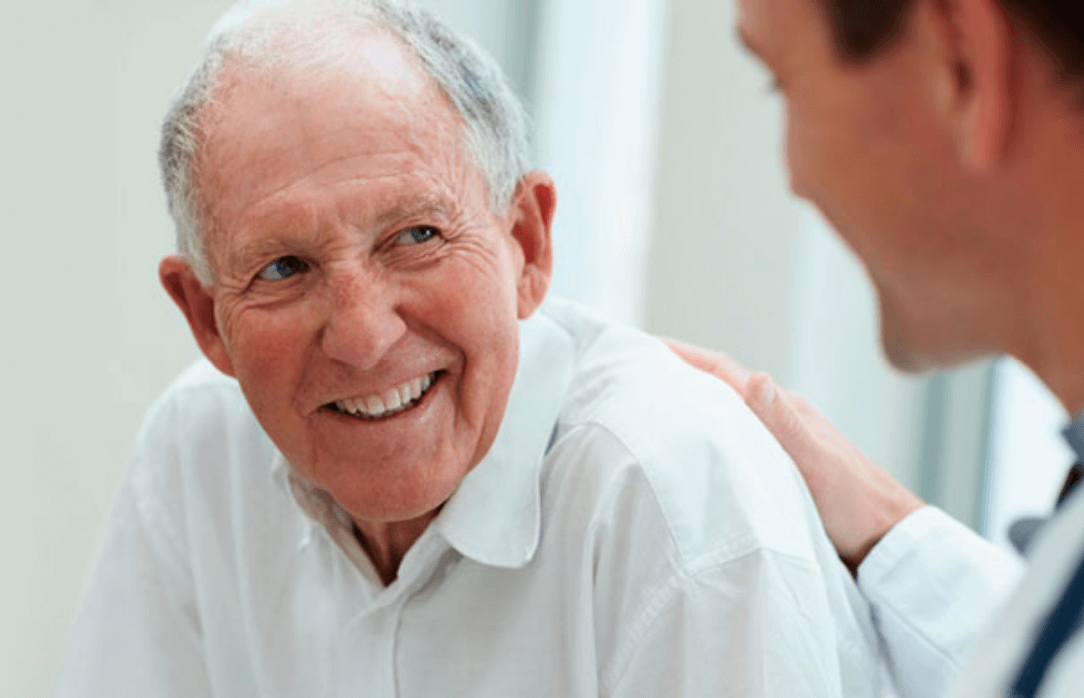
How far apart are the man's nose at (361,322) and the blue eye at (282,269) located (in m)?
0.07

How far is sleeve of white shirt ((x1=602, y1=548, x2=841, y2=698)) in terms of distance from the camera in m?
1.35

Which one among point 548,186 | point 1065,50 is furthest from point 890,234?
point 548,186

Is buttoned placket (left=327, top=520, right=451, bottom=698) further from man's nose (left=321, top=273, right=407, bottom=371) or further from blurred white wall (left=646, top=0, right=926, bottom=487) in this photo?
blurred white wall (left=646, top=0, right=926, bottom=487)

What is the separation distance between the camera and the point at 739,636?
136cm

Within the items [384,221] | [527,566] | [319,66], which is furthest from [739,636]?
[319,66]

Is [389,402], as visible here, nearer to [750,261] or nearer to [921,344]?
[921,344]

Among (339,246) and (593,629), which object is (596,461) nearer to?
(593,629)

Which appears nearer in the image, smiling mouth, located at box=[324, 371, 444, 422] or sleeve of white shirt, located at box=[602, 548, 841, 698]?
sleeve of white shirt, located at box=[602, 548, 841, 698]

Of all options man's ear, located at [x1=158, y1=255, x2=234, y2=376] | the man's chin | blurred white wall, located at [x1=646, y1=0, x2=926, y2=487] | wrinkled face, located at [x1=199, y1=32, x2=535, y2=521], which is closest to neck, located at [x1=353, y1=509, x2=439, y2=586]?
wrinkled face, located at [x1=199, y1=32, x2=535, y2=521]

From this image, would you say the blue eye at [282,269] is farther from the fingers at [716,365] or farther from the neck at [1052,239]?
the neck at [1052,239]

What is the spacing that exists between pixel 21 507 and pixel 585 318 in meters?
1.05

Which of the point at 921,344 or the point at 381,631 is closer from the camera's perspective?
the point at 921,344

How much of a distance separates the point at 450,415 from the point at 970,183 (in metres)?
0.80

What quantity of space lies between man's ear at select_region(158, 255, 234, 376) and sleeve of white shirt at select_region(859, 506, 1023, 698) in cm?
70
